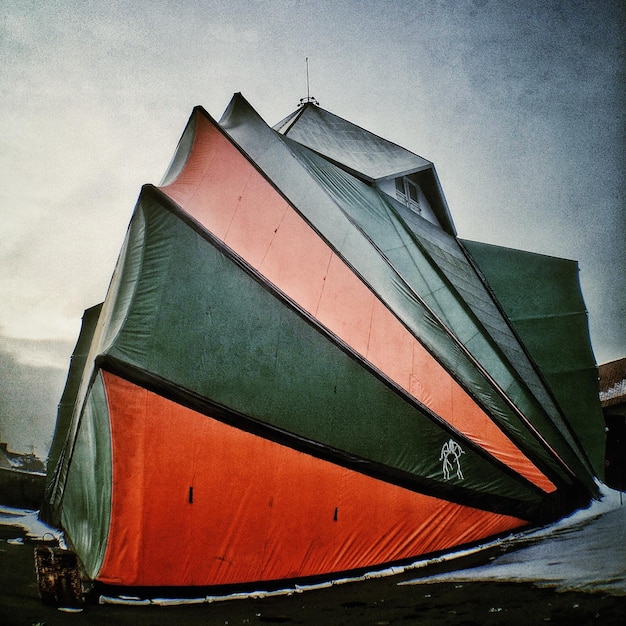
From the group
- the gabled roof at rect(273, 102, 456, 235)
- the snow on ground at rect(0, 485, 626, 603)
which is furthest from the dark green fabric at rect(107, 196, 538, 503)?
the gabled roof at rect(273, 102, 456, 235)

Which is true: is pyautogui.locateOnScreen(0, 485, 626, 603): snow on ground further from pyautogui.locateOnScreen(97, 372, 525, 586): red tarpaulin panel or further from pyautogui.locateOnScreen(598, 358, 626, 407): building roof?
pyautogui.locateOnScreen(598, 358, 626, 407): building roof

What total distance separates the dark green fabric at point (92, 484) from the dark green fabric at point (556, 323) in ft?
16.4

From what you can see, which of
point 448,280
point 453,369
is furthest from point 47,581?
point 448,280

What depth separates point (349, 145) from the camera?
22.5 feet

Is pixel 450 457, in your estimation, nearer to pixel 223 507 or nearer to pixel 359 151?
pixel 223 507

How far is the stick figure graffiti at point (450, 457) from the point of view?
3.71 meters

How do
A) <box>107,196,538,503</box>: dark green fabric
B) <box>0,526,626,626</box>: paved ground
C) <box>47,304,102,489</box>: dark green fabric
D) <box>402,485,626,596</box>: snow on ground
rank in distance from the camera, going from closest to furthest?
<box>0,526,626,626</box>: paved ground < <box>402,485,626,596</box>: snow on ground < <box>107,196,538,503</box>: dark green fabric < <box>47,304,102,489</box>: dark green fabric

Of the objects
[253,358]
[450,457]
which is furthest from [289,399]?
[450,457]

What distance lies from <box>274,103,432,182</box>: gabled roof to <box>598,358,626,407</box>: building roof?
6904 millimetres

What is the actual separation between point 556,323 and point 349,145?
4.27 meters

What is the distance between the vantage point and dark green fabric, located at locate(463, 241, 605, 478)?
5191mm

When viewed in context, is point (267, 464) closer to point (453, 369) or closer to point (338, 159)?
point (453, 369)

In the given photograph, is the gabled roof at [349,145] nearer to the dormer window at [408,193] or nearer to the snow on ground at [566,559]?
the dormer window at [408,193]

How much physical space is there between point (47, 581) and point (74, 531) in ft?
2.43
